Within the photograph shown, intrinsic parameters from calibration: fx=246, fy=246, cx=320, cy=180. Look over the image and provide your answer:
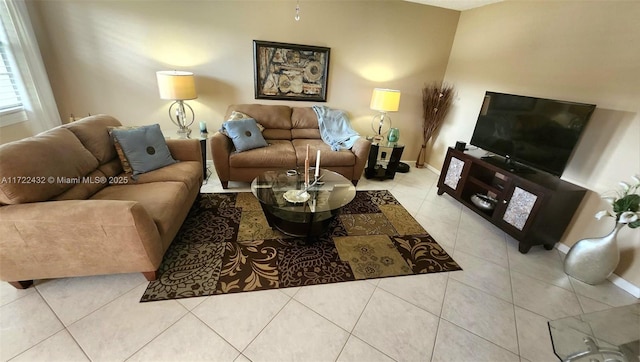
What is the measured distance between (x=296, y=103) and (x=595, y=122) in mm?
3122

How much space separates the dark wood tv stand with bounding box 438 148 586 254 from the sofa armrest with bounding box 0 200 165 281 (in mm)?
2907

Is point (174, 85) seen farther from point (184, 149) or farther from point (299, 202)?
point (299, 202)

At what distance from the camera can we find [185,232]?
2141 mm

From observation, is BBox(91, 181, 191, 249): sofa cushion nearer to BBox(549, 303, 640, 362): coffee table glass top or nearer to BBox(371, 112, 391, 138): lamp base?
BBox(549, 303, 640, 362): coffee table glass top

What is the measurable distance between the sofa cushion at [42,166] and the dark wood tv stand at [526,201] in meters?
3.49

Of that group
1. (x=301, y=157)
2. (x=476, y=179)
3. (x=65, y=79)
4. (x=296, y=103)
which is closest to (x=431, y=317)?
(x=476, y=179)

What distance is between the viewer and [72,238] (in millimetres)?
1370

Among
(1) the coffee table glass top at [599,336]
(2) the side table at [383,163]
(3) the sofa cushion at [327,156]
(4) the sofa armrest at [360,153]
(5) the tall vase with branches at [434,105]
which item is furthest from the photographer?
(5) the tall vase with branches at [434,105]

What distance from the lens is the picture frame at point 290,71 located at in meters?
3.23

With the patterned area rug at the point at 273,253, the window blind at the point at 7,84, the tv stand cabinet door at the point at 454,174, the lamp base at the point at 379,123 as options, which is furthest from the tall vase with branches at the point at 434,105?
the window blind at the point at 7,84

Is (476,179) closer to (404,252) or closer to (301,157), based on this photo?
(404,252)

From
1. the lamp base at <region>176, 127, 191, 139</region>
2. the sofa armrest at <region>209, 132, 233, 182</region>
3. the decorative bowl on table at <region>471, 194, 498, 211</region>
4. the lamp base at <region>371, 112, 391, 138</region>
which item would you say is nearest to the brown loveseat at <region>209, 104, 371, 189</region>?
the sofa armrest at <region>209, 132, 233, 182</region>

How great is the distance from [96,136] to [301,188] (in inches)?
67.6

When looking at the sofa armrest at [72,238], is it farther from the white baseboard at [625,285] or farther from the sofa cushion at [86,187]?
the white baseboard at [625,285]
